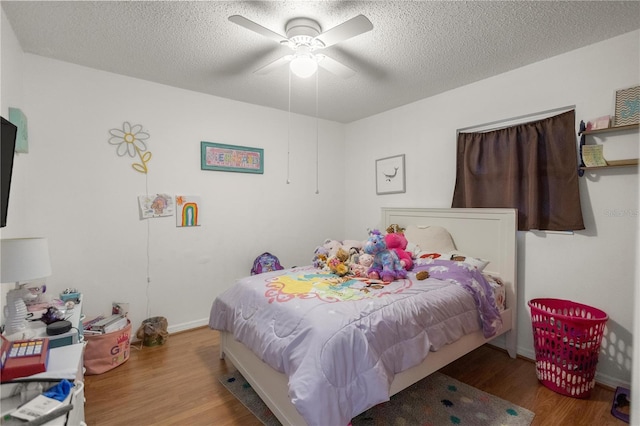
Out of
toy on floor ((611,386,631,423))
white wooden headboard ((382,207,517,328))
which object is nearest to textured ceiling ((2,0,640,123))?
white wooden headboard ((382,207,517,328))

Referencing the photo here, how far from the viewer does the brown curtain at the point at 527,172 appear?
2.42m

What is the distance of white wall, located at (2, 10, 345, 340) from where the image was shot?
2562 mm

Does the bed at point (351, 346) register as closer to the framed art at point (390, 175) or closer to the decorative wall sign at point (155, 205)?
the framed art at point (390, 175)

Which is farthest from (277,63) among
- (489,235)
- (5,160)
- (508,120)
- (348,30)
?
(489,235)

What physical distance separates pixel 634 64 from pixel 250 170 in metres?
3.44

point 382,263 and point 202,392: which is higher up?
point 382,263

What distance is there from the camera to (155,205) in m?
3.08

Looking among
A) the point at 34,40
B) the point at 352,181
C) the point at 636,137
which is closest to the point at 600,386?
the point at 636,137

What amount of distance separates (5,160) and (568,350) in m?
3.51

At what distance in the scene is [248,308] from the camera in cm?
216

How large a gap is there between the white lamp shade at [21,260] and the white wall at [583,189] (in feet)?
10.8

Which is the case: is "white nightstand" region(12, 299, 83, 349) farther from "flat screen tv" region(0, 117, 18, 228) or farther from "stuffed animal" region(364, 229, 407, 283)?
"stuffed animal" region(364, 229, 407, 283)

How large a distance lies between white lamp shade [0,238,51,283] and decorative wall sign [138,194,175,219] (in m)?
1.49

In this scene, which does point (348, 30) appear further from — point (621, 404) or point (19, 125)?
point (621, 404)
